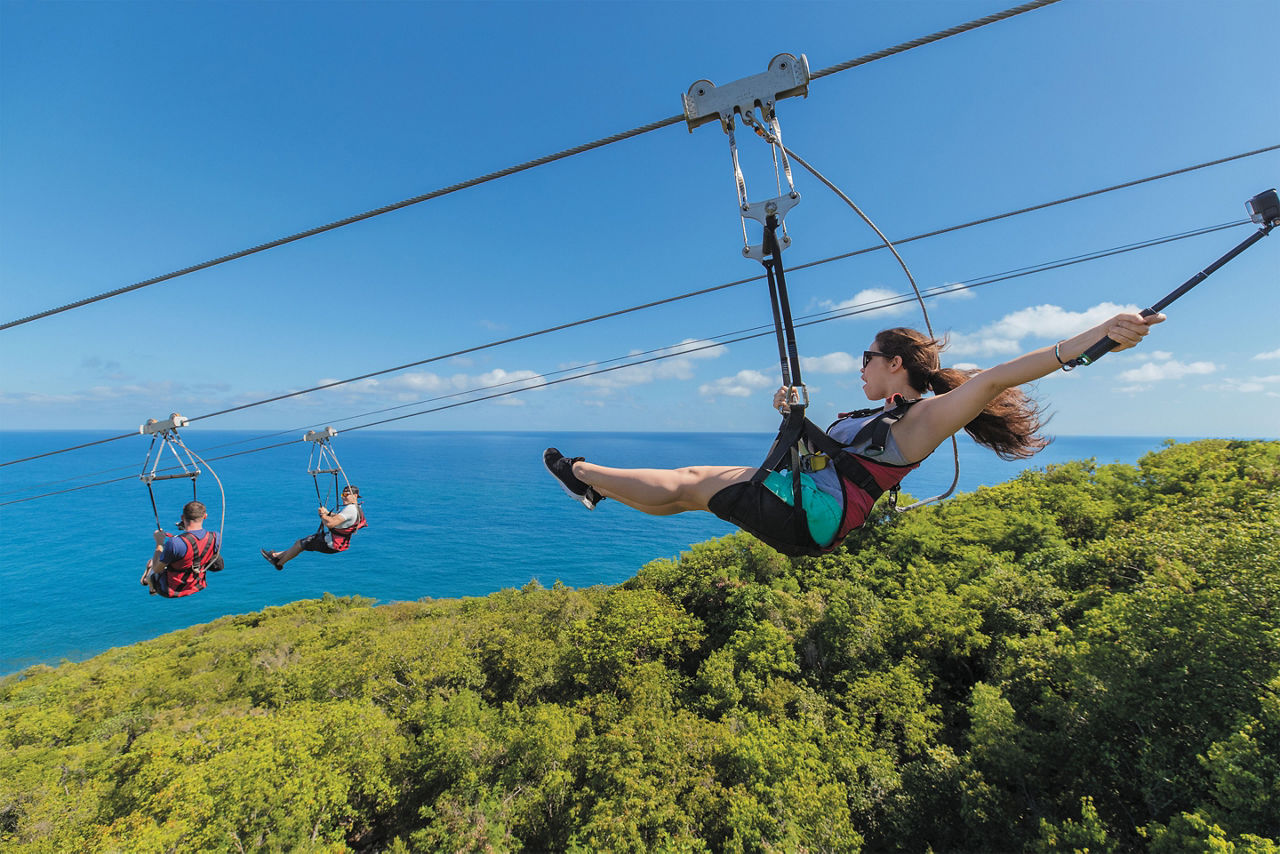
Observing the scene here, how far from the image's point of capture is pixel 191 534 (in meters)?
5.63

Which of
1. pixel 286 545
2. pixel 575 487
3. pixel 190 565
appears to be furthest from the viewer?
pixel 286 545

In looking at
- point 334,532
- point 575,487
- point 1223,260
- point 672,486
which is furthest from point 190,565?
point 1223,260

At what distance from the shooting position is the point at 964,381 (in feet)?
8.62

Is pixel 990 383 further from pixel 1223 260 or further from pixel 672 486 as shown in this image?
pixel 672 486

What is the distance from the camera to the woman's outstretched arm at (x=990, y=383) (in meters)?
1.94

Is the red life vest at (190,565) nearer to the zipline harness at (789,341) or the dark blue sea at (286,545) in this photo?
the zipline harness at (789,341)

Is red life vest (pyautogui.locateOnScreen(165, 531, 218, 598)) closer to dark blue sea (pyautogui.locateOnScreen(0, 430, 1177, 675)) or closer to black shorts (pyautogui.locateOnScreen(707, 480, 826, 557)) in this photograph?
black shorts (pyautogui.locateOnScreen(707, 480, 826, 557))

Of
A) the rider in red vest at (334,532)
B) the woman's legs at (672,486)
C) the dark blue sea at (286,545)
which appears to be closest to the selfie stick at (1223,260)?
the woman's legs at (672,486)

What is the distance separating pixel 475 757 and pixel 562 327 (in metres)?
13.9

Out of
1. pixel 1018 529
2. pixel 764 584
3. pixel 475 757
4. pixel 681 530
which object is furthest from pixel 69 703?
pixel 681 530

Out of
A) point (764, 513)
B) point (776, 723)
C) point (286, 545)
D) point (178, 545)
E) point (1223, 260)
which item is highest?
point (286, 545)

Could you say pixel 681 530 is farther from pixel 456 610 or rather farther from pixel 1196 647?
pixel 1196 647

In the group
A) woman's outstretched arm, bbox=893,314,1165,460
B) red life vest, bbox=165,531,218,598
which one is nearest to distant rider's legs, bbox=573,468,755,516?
woman's outstretched arm, bbox=893,314,1165,460

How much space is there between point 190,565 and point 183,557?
130 millimetres
